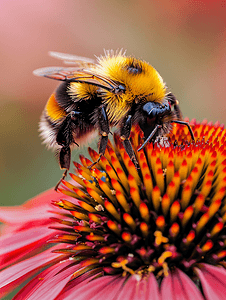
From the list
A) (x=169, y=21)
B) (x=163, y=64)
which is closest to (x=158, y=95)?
(x=163, y=64)

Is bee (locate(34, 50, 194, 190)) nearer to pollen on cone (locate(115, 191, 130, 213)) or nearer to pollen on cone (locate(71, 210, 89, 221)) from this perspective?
pollen on cone (locate(115, 191, 130, 213))

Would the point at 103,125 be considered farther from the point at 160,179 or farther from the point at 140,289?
the point at 140,289

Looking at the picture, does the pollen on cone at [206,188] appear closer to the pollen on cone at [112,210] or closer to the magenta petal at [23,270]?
the pollen on cone at [112,210]

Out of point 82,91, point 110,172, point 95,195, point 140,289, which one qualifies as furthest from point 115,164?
point 140,289

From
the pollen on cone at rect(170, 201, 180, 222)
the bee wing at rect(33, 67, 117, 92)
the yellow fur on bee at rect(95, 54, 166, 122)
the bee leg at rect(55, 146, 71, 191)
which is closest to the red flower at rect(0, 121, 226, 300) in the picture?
the pollen on cone at rect(170, 201, 180, 222)

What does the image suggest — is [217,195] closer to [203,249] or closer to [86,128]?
[203,249]

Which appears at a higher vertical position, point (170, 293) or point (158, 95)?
point (158, 95)
